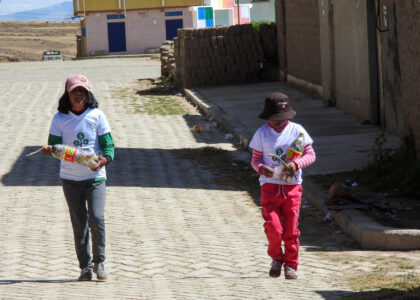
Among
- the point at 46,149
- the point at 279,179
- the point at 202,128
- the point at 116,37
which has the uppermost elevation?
the point at 116,37

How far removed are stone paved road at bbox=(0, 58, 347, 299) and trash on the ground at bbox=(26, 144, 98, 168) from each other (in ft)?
3.39

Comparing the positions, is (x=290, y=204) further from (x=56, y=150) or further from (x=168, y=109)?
(x=168, y=109)

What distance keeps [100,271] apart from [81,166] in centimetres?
92

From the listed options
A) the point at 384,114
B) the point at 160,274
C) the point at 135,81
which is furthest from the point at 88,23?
the point at 160,274

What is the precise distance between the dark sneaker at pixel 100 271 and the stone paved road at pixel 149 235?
8 centimetres

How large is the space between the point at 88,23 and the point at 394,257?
189 feet

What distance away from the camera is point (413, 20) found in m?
11.2

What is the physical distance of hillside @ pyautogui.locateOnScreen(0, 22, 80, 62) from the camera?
8671 centimetres

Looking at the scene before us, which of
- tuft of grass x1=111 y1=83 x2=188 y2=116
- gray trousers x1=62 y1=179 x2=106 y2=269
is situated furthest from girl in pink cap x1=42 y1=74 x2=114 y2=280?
tuft of grass x1=111 y1=83 x2=188 y2=116

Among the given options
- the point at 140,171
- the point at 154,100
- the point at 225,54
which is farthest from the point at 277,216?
the point at 225,54

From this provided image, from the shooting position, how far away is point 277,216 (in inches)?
277

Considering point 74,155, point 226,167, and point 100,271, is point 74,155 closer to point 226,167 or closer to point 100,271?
point 100,271

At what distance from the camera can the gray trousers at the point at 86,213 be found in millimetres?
7156

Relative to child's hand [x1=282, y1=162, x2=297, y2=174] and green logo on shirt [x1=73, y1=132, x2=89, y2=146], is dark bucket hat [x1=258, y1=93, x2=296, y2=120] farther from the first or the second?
green logo on shirt [x1=73, y1=132, x2=89, y2=146]
